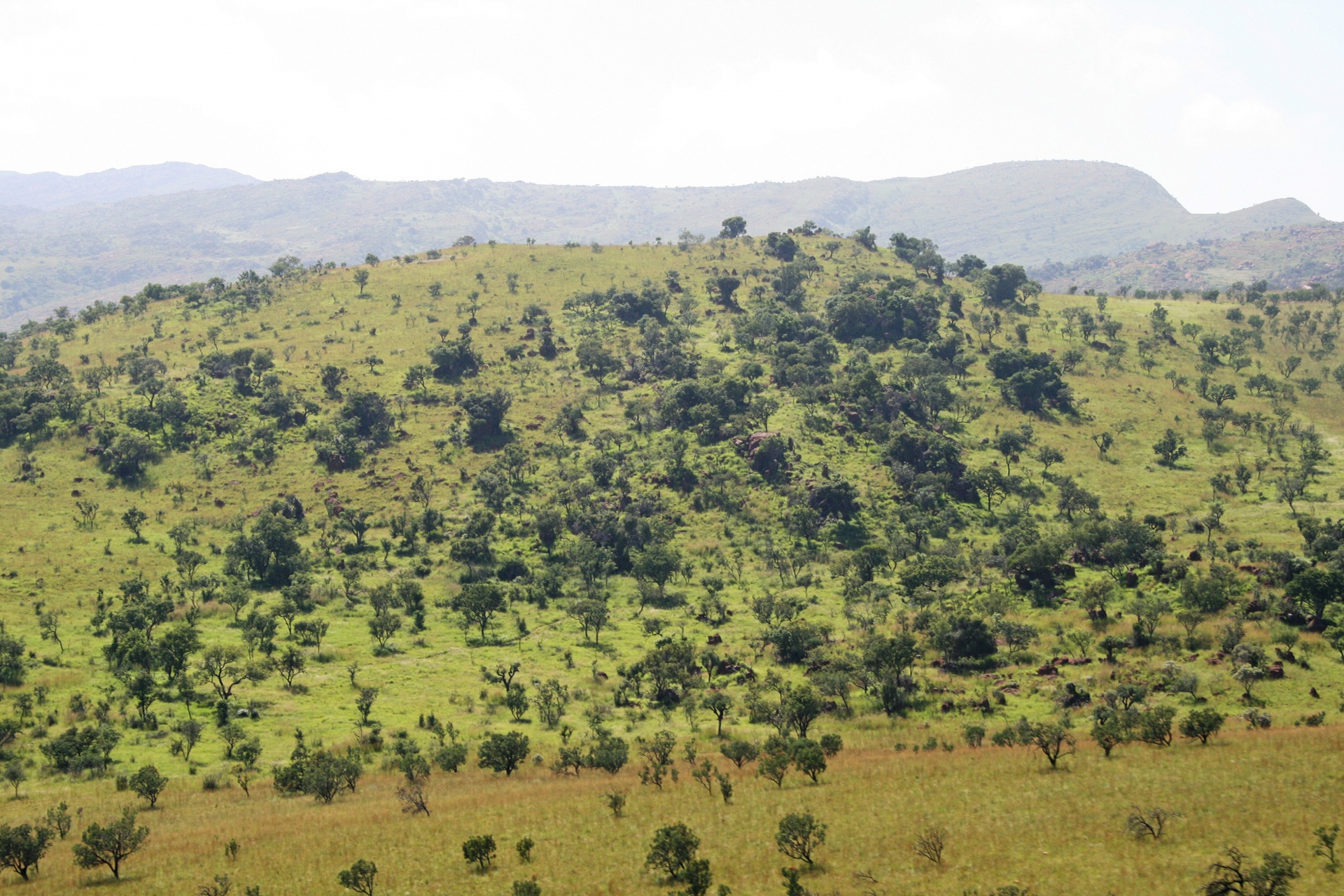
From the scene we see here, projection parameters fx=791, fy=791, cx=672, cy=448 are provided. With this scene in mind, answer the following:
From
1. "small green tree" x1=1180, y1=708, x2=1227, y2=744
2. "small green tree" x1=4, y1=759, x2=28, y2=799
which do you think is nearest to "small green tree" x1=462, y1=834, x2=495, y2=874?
"small green tree" x1=4, y1=759, x2=28, y2=799

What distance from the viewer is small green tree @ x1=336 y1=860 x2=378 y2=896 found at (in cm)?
2828

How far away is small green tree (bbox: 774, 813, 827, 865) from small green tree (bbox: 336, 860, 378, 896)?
49.4 feet

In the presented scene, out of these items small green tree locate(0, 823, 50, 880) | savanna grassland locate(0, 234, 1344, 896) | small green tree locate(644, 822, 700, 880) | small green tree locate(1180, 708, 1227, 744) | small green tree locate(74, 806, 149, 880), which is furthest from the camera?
small green tree locate(1180, 708, 1227, 744)

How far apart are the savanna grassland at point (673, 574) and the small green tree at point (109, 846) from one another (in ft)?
2.99

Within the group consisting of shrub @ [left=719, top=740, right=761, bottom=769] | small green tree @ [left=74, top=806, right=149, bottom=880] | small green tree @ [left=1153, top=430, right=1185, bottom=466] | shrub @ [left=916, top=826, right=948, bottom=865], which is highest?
small green tree @ [left=1153, top=430, right=1185, bottom=466]

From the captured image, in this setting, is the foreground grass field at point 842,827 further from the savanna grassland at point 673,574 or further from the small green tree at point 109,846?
the small green tree at point 109,846

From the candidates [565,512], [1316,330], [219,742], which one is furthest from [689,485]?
[1316,330]

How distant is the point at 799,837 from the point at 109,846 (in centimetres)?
2664

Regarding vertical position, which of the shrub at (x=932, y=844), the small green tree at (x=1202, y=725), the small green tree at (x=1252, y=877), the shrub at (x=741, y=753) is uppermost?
the small green tree at (x=1252, y=877)

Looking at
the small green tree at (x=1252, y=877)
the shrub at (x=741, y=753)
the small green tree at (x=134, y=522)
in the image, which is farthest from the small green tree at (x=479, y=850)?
the small green tree at (x=134, y=522)

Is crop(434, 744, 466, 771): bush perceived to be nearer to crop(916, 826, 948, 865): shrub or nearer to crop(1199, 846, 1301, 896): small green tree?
crop(916, 826, 948, 865): shrub

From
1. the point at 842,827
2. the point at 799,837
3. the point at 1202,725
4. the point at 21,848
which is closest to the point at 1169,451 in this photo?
the point at 1202,725

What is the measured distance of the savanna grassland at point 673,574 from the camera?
3456 cm

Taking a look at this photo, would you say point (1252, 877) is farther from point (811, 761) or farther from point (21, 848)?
point (21, 848)
